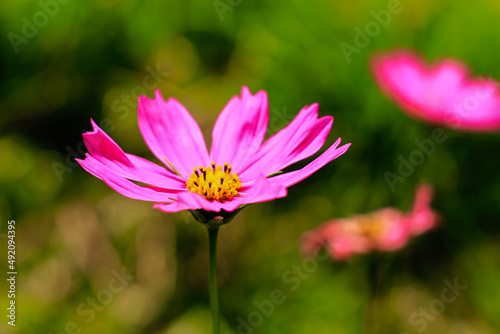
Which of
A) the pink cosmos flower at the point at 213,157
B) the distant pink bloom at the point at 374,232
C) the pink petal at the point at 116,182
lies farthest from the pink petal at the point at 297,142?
the distant pink bloom at the point at 374,232

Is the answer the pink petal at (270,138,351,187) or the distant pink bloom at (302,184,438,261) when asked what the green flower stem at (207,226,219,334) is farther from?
the distant pink bloom at (302,184,438,261)

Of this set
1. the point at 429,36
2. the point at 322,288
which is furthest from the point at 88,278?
the point at 429,36

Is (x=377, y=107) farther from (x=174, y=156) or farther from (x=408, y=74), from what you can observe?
(x=174, y=156)

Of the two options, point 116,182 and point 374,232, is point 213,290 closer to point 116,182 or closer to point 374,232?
point 116,182

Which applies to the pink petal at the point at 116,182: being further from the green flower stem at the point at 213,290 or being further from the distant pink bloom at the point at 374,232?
the distant pink bloom at the point at 374,232

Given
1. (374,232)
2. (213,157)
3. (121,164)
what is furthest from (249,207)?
(121,164)
